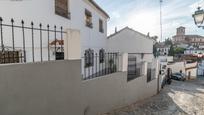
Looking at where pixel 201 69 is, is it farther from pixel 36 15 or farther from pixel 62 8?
pixel 36 15

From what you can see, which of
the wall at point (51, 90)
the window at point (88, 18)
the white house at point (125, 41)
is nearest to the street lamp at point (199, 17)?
the wall at point (51, 90)

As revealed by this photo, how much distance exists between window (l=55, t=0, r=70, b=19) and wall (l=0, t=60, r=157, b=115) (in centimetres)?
439

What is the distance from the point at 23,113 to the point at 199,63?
50.0 metres

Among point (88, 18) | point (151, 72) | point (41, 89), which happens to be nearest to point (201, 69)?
point (151, 72)

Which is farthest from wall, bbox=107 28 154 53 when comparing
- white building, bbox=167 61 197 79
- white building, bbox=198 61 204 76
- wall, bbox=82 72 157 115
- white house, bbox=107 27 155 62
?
white building, bbox=198 61 204 76

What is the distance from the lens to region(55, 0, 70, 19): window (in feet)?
26.6

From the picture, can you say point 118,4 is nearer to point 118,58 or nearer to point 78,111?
point 118,58

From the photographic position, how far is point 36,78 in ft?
10.8

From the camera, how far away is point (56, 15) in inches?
315

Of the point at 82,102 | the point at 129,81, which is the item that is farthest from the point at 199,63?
the point at 82,102

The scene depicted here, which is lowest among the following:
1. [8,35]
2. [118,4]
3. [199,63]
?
[199,63]

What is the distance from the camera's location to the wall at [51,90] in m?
2.85

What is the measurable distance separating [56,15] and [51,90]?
5.32 m

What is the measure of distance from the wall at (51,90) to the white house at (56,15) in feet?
11.7
